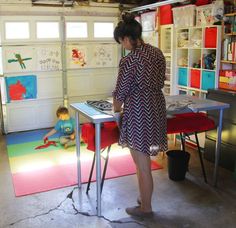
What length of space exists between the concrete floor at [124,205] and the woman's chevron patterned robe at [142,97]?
63cm

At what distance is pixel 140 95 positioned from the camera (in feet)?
8.03

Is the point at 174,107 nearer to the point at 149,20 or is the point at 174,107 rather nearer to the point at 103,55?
the point at 149,20

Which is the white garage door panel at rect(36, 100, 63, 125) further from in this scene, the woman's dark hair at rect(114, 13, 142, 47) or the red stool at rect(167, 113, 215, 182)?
the woman's dark hair at rect(114, 13, 142, 47)

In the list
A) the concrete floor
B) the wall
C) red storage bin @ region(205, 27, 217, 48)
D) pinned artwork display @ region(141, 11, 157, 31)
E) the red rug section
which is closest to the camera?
the concrete floor

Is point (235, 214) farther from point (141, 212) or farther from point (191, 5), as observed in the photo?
point (191, 5)

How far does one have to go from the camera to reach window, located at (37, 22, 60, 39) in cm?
522

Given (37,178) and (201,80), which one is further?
(201,80)

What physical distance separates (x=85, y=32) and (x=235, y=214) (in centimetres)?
388

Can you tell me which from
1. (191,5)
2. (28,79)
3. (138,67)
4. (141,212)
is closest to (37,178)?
(141,212)

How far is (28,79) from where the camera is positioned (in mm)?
5258

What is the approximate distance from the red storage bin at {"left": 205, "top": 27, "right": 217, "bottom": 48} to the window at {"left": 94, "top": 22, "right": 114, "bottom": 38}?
2.12 meters

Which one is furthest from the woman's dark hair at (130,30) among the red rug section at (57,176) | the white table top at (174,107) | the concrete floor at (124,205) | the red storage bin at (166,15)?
the red storage bin at (166,15)

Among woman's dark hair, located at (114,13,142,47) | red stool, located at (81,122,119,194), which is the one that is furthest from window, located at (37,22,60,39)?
woman's dark hair, located at (114,13,142,47)

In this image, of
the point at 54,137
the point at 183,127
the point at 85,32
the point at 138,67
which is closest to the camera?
the point at 138,67
